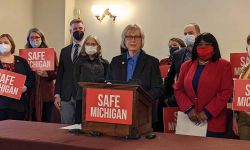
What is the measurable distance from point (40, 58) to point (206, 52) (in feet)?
6.04

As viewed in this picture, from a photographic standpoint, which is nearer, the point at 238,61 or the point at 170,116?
the point at 170,116

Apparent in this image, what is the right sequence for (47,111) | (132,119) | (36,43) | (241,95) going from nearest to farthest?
1. (132,119)
2. (241,95)
3. (36,43)
4. (47,111)

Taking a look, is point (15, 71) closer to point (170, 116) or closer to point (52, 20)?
point (170, 116)

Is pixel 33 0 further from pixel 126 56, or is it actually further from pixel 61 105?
pixel 126 56

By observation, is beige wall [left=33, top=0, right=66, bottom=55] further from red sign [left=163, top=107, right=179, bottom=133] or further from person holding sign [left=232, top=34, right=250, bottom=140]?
person holding sign [left=232, top=34, right=250, bottom=140]

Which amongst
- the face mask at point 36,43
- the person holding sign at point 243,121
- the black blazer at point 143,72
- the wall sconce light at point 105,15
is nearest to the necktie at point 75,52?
the face mask at point 36,43

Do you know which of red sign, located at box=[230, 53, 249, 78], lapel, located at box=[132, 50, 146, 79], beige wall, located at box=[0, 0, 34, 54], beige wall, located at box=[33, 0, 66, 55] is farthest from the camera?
beige wall, located at box=[33, 0, 66, 55]

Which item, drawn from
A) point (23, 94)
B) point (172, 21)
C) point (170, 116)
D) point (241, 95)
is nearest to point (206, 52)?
point (241, 95)

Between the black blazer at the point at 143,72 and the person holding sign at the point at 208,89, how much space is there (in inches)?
9.5

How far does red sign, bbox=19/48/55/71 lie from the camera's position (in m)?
3.86

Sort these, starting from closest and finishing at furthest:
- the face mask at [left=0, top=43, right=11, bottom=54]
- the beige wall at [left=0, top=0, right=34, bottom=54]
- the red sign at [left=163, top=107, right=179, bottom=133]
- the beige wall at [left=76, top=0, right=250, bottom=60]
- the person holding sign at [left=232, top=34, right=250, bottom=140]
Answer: the person holding sign at [left=232, top=34, right=250, bottom=140] → the red sign at [left=163, top=107, right=179, bottom=133] → the face mask at [left=0, top=43, right=11, bottom=54] → the beige wall at [left=76, top=0, right=250, bottom=60] → the beige wall at [left=0, top=0, right=34, bottom=54]

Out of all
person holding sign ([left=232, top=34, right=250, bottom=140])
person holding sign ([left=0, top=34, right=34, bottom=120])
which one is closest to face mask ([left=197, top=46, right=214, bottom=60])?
person holding sign ([left=232, top=34, right=250, bottom=140])

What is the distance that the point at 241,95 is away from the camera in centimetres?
258

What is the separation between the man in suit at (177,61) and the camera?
3.38 metres
